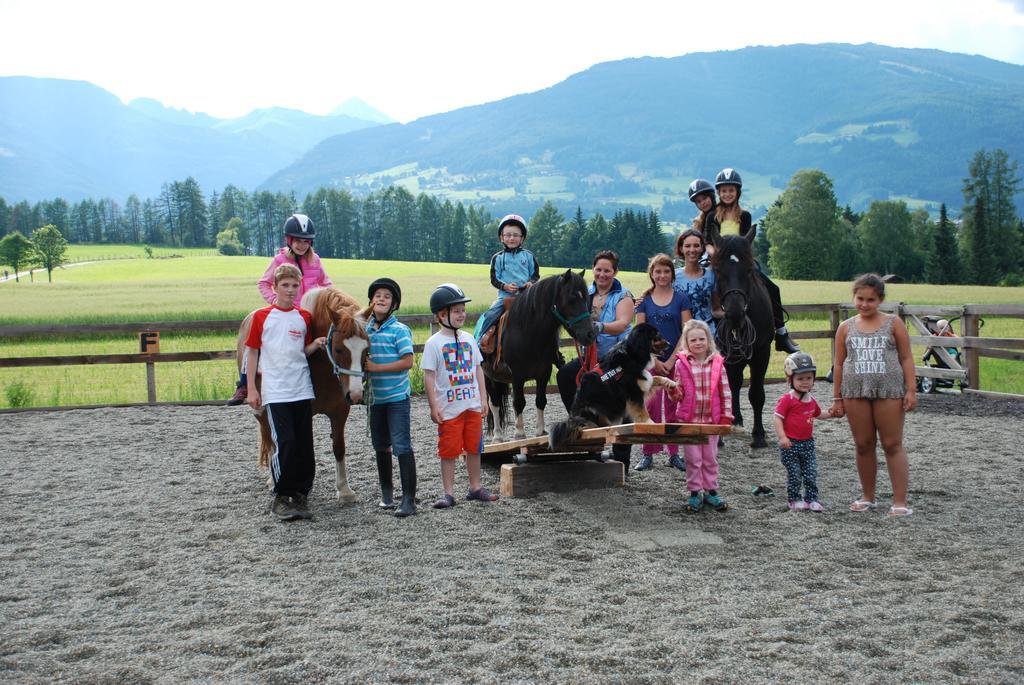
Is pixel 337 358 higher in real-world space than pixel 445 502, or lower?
higher

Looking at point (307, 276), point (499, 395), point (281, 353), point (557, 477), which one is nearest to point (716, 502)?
point (557, 477)

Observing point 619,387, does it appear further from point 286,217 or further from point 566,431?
point 286,217

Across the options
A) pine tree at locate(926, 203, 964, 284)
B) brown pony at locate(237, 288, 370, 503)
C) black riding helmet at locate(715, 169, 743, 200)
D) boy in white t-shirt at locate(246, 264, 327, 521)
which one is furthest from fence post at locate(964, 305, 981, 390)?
pine tree at locate(926, 203, 964, 284)

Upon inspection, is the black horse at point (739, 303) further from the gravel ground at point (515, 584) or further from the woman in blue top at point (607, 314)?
the gravel ground at point (515, 584)

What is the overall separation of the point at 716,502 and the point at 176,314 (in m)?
24.7

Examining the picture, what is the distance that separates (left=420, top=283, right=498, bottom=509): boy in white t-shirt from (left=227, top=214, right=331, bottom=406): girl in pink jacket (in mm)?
1337

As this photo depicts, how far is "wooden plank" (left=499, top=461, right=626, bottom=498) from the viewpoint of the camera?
707 cm

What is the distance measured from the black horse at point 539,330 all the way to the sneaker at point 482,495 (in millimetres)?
1331

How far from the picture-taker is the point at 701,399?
20.8ft

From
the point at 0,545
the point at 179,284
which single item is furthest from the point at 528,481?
the point at 179,284

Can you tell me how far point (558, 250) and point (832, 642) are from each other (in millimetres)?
64946

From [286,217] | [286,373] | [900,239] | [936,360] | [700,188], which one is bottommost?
[936,360]

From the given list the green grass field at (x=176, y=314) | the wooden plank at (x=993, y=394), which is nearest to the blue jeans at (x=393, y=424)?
the green grass field at (x=176, y=314)

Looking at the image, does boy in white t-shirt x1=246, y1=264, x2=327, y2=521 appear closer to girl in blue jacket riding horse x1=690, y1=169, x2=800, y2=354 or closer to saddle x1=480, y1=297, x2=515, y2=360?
saddle x1=480, y1=297, x2=515, y2=360
